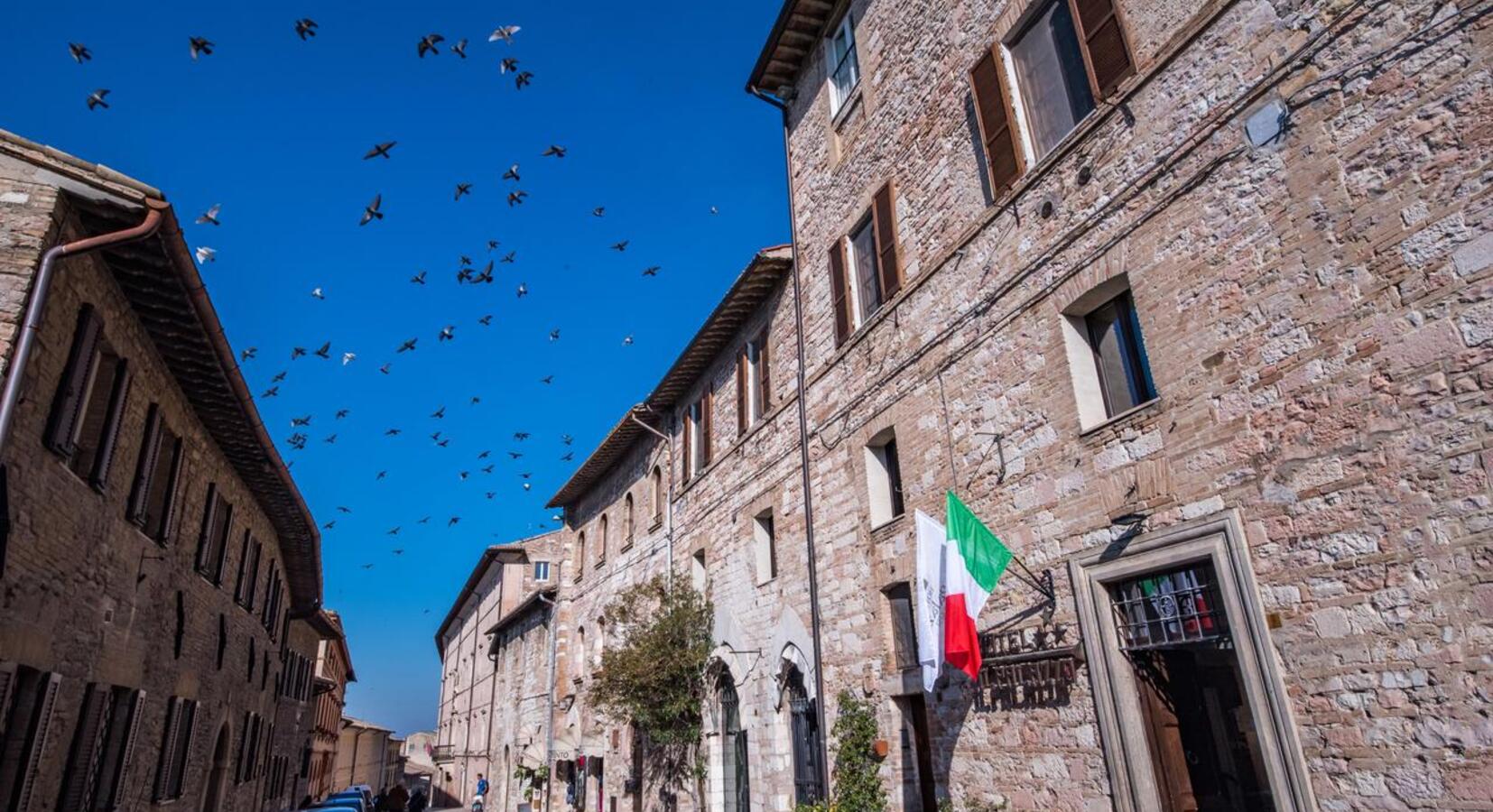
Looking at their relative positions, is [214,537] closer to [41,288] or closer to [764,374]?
[41,288]

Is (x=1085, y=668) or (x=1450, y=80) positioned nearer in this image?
(x=1450, y=80)

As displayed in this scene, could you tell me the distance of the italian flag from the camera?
281 inches

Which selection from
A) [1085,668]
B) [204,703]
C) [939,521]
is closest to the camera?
[1085,668]

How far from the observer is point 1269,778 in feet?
17.1

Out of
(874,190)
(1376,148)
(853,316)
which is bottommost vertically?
(1376,148)

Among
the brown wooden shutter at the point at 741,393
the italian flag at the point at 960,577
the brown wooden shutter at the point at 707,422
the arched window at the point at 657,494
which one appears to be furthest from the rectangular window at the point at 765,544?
the italian flag at the point at 960,577

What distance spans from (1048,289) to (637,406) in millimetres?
12358

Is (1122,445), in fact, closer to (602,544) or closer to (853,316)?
(853,316)

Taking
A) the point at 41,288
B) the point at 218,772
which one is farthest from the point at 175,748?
the point at 41,288

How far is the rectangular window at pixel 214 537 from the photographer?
11023 millimetres

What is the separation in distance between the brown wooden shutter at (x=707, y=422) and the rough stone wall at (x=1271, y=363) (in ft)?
22.8

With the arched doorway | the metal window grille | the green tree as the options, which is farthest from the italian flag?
the arched doorway

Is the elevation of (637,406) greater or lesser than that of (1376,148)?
greater

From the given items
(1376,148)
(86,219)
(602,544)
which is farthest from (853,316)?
(602,544)
